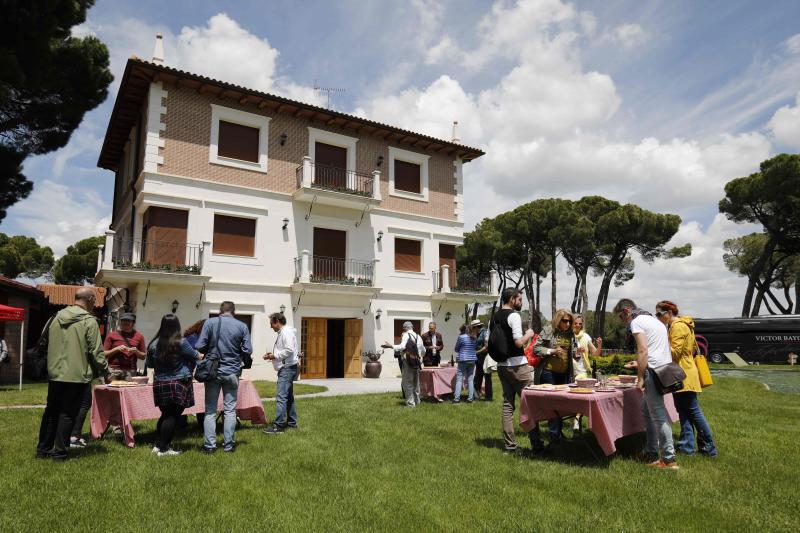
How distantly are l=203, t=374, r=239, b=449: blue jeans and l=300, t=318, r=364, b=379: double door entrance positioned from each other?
11.8 metres

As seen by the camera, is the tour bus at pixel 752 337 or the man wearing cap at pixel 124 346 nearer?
the man wearing cap at pixel 124 346

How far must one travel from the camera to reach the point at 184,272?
15.1m

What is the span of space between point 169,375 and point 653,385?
16.6 ft

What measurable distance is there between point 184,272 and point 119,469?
10794 millimetres

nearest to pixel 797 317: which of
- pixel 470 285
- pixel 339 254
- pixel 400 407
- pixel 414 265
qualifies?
pixel 470 285

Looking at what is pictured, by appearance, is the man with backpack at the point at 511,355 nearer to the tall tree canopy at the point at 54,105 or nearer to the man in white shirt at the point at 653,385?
the man in white shirt at the point at 653,385

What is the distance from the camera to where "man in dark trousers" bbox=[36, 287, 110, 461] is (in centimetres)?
527

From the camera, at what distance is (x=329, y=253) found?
18.6m

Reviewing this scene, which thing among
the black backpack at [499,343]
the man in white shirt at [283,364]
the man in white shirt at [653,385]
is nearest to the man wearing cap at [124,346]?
the man in white shirt at [283,364]

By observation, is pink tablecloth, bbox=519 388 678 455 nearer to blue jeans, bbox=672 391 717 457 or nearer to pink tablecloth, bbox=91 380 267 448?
blue jeans, bbox=672 391 717 457

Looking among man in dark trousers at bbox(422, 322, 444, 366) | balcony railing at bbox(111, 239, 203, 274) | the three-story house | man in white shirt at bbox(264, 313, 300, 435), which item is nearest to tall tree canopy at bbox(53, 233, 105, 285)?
the three-story house

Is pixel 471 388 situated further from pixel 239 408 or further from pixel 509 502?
pixel 509 502

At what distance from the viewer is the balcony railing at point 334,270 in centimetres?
1734

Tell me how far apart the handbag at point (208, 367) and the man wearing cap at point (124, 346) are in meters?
1.34
